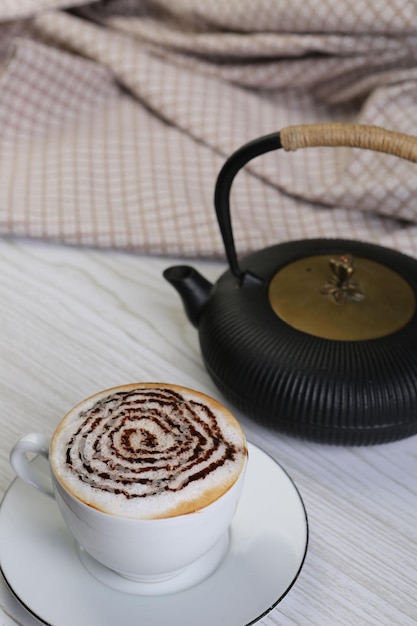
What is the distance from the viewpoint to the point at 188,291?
2.24ft

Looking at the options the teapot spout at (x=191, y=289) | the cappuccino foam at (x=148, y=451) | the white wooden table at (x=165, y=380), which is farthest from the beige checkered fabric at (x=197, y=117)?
the cappuccino foam at (x=148, y=451)

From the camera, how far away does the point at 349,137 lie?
0.60m

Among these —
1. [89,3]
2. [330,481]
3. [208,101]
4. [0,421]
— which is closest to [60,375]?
[0,421]

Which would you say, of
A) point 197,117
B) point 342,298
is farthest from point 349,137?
point 197,117

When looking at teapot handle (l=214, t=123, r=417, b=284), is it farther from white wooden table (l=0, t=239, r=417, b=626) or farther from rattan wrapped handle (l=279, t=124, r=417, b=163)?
white wooden table (l=0, t=239, r=417, b=626)

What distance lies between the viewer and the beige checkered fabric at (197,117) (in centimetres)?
88

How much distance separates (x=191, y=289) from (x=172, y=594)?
28 centimetres

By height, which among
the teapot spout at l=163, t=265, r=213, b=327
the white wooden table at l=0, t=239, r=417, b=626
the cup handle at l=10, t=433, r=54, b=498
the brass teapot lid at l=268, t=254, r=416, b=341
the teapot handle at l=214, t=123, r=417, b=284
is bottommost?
the white wooden table at l=0, t=239, r=417, b=626

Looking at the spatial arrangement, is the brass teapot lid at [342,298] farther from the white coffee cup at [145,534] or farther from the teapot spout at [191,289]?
the white coffee cup at [145,534]

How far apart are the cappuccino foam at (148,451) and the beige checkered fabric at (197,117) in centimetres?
38

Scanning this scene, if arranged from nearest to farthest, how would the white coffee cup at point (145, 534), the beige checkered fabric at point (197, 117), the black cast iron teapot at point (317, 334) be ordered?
the white coffee cup at point (145, 534)
the black cast iron teapot at point (317, 334)
the beige checkered fabric at point (197, 117)

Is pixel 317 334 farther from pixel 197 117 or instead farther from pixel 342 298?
pixel 197 117

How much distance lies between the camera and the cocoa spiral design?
17.3 inches

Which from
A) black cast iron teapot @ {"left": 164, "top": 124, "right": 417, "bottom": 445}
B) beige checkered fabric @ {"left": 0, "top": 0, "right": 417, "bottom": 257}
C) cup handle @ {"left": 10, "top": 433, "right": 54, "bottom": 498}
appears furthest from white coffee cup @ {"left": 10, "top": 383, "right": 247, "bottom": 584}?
beige checkered fabric @ {"left": 0, "top": 0, "right": 417, "bottom": 257}
